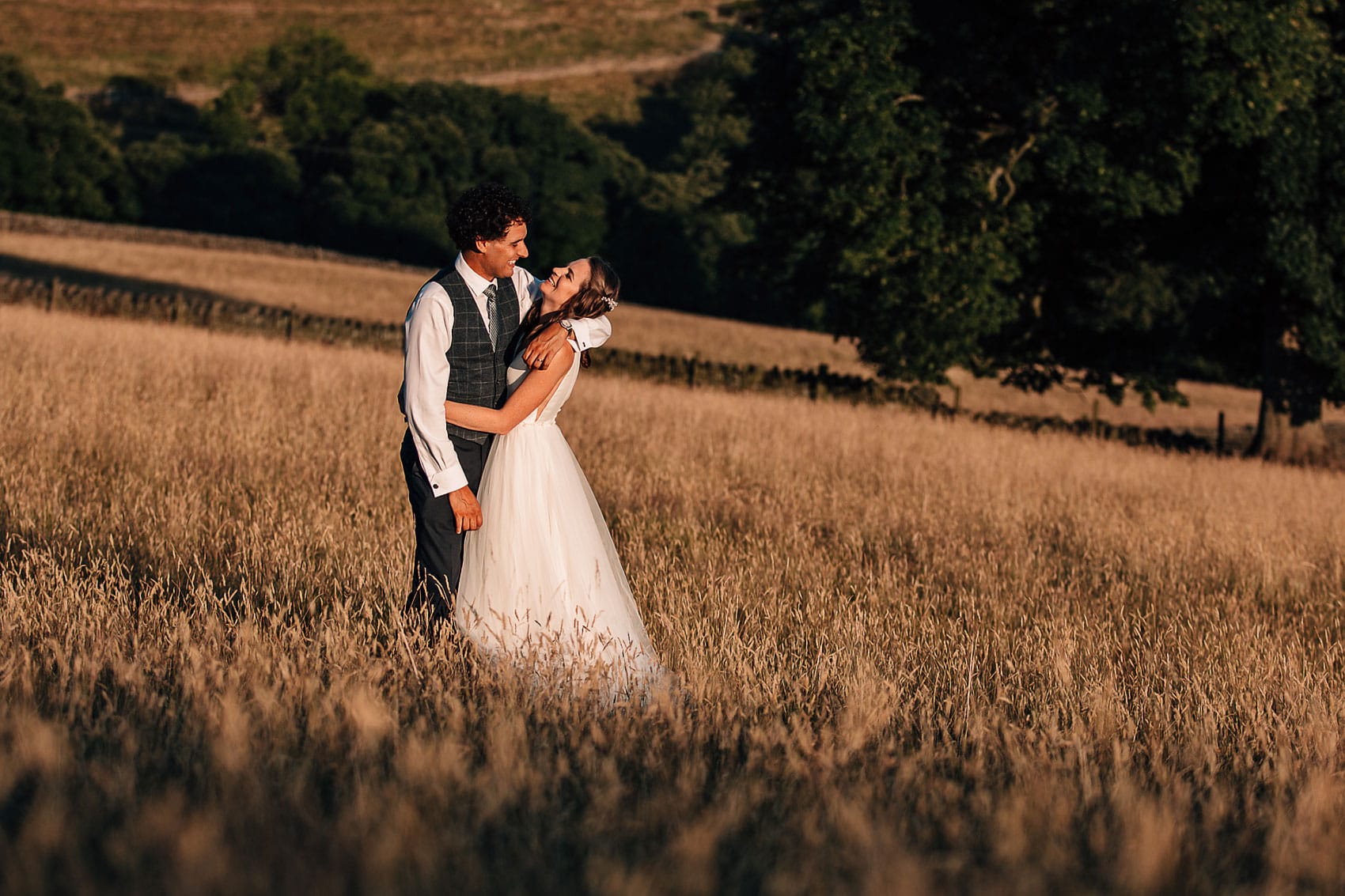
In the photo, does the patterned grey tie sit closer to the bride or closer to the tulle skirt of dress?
the bride

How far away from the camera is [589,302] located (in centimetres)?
493

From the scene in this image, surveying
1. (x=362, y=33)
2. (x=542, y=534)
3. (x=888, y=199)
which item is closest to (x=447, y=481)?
(x=542, y=534)

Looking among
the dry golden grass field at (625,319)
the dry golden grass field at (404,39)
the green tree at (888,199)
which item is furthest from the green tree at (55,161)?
the green tree at (888,199)

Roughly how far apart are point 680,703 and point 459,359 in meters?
1.59

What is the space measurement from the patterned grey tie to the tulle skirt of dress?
382mm

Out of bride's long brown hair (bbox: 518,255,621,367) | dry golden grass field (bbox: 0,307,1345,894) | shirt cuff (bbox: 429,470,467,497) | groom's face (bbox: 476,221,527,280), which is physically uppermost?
groom's face (bbox: 476,221,527,280)

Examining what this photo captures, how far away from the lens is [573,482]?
16.9 ft

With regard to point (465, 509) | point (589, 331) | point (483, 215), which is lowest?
point (465, 509)

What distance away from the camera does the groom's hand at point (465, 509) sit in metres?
4.79

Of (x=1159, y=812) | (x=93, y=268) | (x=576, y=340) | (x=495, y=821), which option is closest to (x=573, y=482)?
(x=576, y=340)

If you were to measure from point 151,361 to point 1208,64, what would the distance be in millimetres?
15562

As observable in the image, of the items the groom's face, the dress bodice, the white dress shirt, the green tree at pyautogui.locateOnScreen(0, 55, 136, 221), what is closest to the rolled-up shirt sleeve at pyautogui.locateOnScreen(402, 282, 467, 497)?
the white dress shirt

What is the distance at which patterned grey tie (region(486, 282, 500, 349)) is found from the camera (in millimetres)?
4965

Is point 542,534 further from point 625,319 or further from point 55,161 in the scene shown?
point 55,161
